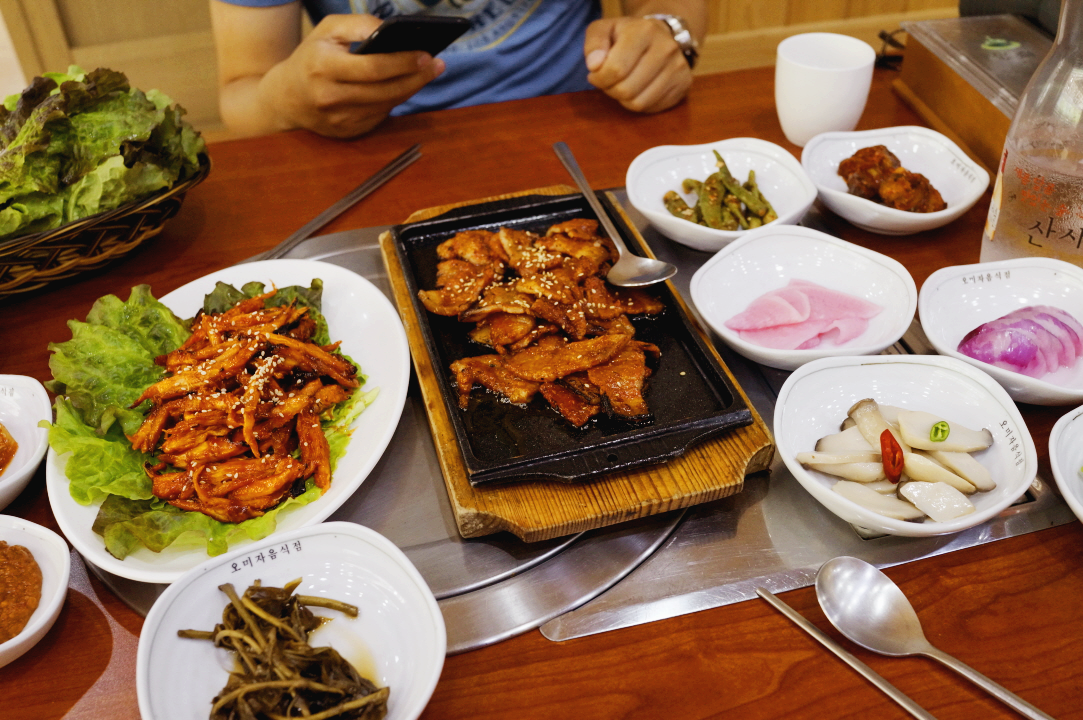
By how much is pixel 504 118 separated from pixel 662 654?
2043mm

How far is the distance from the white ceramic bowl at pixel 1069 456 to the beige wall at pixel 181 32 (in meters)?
4.75

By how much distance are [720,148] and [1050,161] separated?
873mm

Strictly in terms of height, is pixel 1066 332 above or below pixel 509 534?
above

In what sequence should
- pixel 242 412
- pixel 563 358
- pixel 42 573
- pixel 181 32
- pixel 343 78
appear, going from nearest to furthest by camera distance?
1. pixel 42 573
2. pixel 242 412
3. pixel 563 358
4. pixel 343 78
5. pixel 181 32

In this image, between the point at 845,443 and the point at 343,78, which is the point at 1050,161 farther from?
the point at 343,78

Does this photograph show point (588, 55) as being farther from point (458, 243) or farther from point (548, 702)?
point (548, 702)

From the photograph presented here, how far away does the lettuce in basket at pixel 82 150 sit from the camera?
186cm

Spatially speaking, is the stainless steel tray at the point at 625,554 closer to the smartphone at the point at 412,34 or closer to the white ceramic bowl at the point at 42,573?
the white ceramic bowl at the point at 42,573

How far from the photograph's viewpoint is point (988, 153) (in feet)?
7.50

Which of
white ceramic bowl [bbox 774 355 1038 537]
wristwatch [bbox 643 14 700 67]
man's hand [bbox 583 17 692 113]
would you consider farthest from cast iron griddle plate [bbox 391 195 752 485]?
wristwatch [bbox 643 14 700 67]

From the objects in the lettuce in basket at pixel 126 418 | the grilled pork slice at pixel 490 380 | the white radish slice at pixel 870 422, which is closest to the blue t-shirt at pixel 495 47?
the lettuce in basket at pixel 126 418

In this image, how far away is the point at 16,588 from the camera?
1269mm

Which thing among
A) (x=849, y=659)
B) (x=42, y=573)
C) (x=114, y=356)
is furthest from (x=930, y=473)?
(x=114, y=356)

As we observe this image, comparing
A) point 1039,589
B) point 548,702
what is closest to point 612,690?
point 548,702
